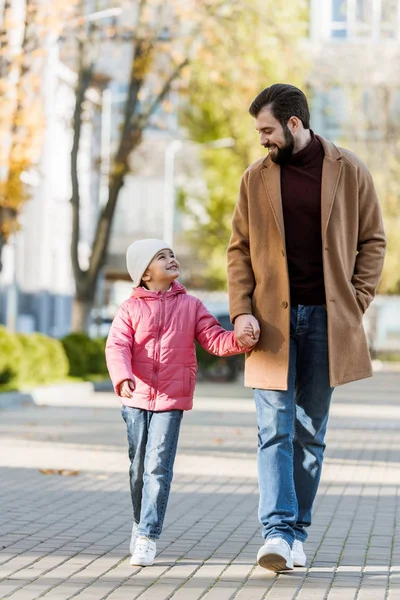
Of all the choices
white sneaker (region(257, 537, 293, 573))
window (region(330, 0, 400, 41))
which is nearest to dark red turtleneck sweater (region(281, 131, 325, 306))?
white sneaker (region(257, 537, 293, 573))

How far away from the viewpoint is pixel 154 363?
7309 millimetres

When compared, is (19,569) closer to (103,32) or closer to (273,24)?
(273,24)

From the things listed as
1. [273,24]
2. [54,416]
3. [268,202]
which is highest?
[273,24]

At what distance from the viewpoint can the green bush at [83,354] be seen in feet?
87.0

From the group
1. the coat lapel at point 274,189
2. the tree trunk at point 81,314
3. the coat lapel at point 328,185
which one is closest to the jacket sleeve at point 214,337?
the coat lapel at point 274,189

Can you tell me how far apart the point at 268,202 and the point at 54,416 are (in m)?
11.9

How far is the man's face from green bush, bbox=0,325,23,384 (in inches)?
582

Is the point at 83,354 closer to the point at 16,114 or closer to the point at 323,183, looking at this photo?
the point at 16,114

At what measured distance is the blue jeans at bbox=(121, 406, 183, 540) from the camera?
7.20 m

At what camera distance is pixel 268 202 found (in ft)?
23.2

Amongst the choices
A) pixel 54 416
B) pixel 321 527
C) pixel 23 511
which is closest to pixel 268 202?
pixel 321 527

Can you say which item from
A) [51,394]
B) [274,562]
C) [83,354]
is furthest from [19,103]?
[274,562]

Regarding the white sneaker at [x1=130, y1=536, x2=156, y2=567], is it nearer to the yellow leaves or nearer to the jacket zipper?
the jacket zipper

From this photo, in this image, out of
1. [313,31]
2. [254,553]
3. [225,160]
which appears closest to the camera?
[254,553]
